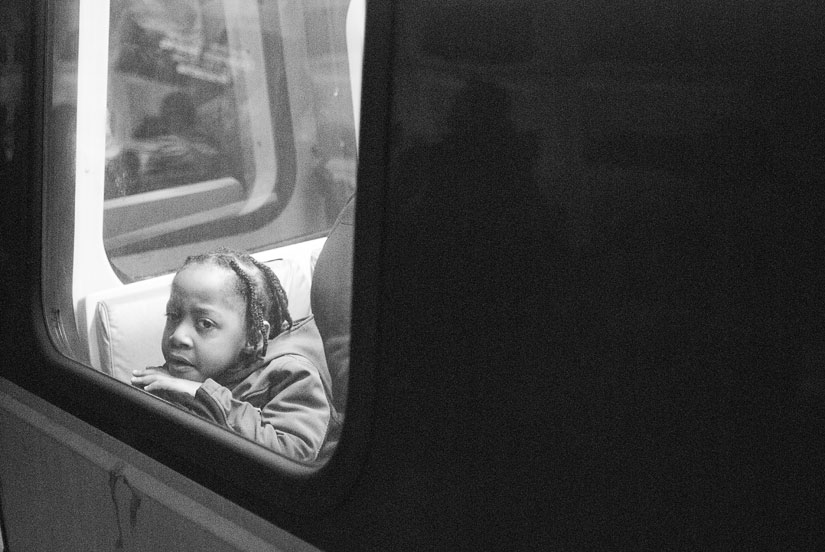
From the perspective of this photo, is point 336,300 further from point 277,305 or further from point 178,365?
point 178,365

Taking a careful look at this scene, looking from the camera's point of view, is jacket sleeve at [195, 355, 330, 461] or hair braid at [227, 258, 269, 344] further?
hair braid at [227, 258, 269, 344]

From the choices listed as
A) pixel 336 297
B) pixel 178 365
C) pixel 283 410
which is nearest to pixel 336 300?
pixel 336 297

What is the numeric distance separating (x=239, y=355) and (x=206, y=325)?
0.32ft

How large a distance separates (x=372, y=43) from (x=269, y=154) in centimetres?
112

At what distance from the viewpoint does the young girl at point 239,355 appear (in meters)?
1.57

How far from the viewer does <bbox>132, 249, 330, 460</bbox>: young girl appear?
1567mm

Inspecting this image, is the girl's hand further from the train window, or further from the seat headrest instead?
the seat headrest

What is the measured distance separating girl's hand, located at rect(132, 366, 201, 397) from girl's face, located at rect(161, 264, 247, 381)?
1 cm

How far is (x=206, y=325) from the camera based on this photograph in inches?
69.9

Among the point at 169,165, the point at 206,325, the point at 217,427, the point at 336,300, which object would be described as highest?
the point at 169,165

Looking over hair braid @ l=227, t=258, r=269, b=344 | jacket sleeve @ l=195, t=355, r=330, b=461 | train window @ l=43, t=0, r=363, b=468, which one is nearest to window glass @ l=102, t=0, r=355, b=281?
train window @ l=43, t=0, r=363, b=468

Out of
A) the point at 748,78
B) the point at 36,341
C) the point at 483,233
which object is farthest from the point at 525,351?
the point at 36,341

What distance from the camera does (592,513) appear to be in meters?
1.02

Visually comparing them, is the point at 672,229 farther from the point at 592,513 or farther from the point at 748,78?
the point at 592,513
